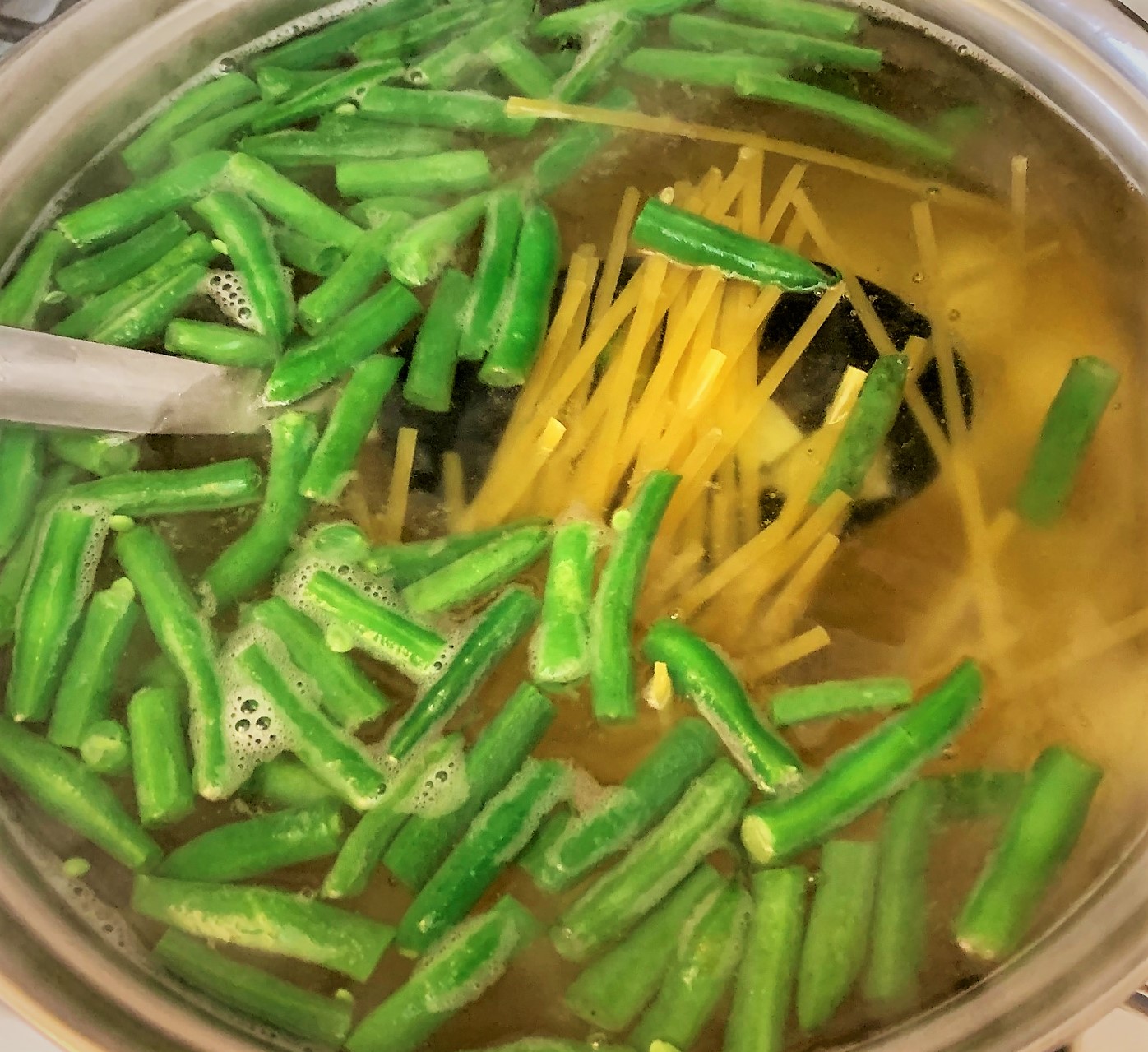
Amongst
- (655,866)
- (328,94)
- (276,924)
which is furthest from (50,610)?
(328,94)

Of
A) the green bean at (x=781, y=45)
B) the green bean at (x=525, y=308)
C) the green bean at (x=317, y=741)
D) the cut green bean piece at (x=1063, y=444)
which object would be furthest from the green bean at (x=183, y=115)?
the cut green bean piece at (x=1063, y=444)

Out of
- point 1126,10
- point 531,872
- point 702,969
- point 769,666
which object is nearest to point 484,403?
point 769,666

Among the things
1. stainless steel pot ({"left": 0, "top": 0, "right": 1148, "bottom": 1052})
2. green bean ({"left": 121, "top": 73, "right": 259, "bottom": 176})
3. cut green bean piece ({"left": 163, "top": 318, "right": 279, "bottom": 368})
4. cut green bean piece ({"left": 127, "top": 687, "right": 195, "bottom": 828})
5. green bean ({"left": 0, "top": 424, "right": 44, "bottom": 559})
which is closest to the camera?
stainless steel pot ({"left": 0, "top": 0, "right": 1148, "bottom": 1052})

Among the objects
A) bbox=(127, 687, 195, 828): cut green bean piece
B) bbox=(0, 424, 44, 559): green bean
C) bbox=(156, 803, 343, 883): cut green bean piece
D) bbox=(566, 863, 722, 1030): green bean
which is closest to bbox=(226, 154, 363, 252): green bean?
bbox=(0, 424, 44, 559): green bean

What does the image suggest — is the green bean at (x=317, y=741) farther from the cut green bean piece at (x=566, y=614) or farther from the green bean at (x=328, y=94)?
the green bean at (x=328, y=94)

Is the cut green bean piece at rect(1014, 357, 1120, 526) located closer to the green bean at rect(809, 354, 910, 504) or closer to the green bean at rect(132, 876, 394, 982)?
the green bean at rect(809, 354, 910, 504)

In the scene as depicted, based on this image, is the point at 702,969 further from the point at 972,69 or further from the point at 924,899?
the point at 972,69
